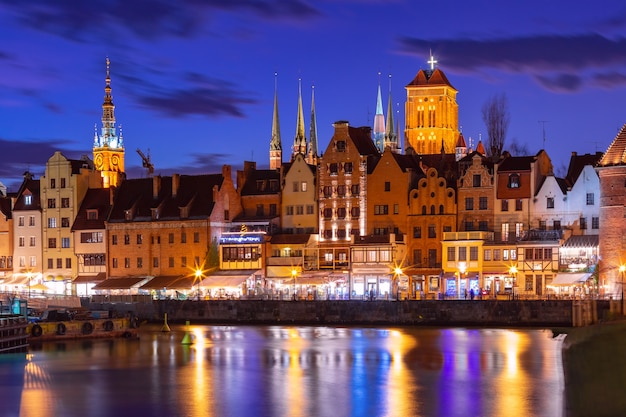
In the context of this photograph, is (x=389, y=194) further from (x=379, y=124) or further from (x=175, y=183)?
(x=379, y=124)

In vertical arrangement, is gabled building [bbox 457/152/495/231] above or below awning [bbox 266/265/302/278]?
above

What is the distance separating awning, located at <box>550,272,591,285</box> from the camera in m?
75.5

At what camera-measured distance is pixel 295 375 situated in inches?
1973

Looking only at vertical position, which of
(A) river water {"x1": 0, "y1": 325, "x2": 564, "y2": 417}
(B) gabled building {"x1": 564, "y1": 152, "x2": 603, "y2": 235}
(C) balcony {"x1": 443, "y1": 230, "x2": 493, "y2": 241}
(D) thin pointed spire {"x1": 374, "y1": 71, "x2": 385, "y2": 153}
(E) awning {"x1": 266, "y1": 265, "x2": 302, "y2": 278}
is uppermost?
(D) thin pointed spire {"x1": 374, "y1": 71, "x2": 385, "y2": 153}

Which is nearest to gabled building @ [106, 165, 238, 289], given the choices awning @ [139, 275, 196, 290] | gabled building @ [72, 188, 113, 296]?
awning @ [139, 275, 196, 290]

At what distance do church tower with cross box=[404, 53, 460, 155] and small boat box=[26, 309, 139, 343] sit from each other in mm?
97531

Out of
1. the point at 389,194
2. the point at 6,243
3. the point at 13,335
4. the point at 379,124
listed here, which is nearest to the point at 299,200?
the point at 389,194

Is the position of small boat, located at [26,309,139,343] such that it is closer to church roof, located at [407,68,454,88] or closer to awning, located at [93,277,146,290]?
awning, located at [93,277,146,290]

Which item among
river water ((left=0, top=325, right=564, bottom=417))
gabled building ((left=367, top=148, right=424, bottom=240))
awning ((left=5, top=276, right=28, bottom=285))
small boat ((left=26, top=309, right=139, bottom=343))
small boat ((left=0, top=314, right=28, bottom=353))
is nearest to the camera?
river water ((left=0, top=325, right=564, bottom=417))

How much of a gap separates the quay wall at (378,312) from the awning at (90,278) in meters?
11.2

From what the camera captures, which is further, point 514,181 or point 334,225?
point 334,225

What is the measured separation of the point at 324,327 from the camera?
7719cm

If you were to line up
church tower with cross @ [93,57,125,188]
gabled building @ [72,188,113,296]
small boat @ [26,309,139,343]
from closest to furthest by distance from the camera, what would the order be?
small boat @ [26,309,139,343], gabled building @ [72,188,113,296], church tower with cross @ [93,57,125,188]

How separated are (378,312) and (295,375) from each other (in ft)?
90.7
